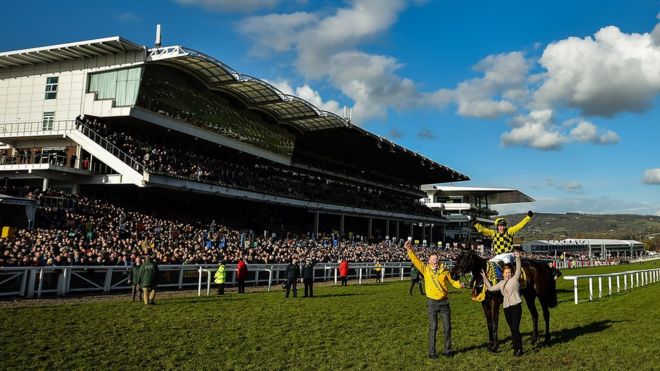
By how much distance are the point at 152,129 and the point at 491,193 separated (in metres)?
65.3

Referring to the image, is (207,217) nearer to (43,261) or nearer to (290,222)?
(290,222)

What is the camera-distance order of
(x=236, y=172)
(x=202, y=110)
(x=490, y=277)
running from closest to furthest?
(x=490, y=277) < (x=202, y=110) < (x=236, y=172)

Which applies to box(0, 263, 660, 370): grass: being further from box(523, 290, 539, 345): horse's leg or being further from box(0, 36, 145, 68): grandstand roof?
box(0, 36, 145, 68): grandstand roof

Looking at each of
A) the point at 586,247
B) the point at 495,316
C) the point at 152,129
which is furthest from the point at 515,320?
the point at 586,247

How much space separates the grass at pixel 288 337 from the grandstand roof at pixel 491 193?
70475mm

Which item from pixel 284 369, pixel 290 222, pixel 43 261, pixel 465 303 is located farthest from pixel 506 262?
pixel 290 222

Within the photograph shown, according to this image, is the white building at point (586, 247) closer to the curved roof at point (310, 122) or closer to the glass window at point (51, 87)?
the curved roof at point (310, 122)

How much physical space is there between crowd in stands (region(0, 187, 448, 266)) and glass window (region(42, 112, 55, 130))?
6.39 metres

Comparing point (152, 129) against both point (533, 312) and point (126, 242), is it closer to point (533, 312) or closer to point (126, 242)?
point (126, 242)

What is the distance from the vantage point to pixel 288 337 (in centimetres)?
887

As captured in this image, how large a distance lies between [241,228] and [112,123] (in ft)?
31.6

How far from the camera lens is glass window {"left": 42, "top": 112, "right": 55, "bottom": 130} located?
2869 centimetres

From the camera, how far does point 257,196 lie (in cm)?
3425

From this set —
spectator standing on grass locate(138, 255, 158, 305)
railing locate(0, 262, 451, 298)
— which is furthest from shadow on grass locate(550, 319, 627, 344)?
railing locate(0, 262, 451, 298)
